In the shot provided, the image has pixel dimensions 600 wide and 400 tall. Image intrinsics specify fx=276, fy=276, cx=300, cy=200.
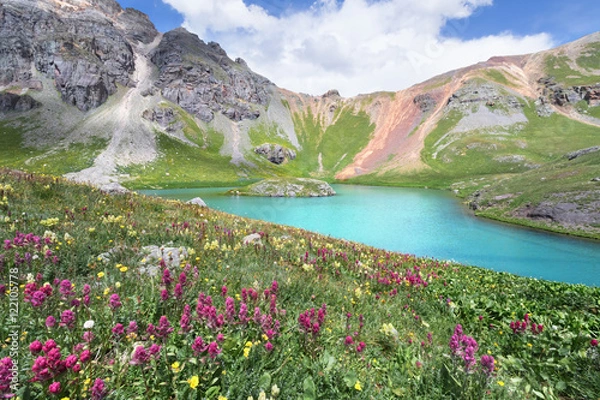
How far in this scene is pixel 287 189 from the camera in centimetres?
9375

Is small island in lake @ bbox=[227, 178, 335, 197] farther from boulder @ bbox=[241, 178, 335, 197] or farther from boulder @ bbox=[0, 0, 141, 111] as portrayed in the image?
boulder @ bbox=[0, 0, 141, 111]

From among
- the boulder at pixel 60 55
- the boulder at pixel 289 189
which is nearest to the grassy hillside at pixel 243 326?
the boulder at pixel 289 189

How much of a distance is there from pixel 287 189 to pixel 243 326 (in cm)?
9005

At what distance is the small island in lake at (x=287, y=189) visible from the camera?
300 ft

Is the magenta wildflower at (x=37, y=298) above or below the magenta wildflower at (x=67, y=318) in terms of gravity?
above

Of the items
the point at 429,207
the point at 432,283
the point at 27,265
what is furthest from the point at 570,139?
the point at 27,265

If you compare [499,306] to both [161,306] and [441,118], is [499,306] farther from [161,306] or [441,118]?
[441,118]

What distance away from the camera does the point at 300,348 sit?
4.40 metres

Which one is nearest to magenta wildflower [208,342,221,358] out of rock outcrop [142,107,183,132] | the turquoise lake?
the turquoise lake

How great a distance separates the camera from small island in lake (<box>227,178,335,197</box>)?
3602 inches

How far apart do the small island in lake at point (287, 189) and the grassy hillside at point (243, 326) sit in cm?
8122

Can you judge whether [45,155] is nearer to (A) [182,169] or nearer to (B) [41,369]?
(A) [182,169]

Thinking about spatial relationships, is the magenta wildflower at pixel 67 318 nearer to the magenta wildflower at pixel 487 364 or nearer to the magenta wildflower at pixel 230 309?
the magenta wildflower at pixel 230 309

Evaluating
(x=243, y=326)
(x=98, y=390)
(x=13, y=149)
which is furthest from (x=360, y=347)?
(x=13, y=149)
